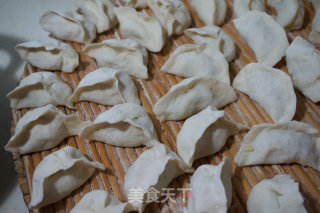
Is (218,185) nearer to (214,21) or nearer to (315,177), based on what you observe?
(315,177)

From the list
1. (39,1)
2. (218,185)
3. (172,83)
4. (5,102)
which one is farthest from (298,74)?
(39,1)

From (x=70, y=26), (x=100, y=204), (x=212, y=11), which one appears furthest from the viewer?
(x=212, y=11)

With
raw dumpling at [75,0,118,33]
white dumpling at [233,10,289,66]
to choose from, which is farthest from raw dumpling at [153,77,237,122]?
raw dumpling at [75,0,118,33]

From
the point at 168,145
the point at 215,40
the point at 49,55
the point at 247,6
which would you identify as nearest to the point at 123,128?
the point at 168,145

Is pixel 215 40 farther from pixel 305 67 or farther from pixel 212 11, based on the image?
pixel 305 67

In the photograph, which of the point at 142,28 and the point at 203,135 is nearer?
the point at 203,135

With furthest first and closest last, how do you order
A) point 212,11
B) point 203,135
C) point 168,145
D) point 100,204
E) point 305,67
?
point 212,11 → point 305,67 → point 168,145 → point 203,135 → point 100,204

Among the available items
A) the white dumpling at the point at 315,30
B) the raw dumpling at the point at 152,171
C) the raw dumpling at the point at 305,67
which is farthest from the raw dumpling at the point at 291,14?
the raw dumpling at the point at 152,171
